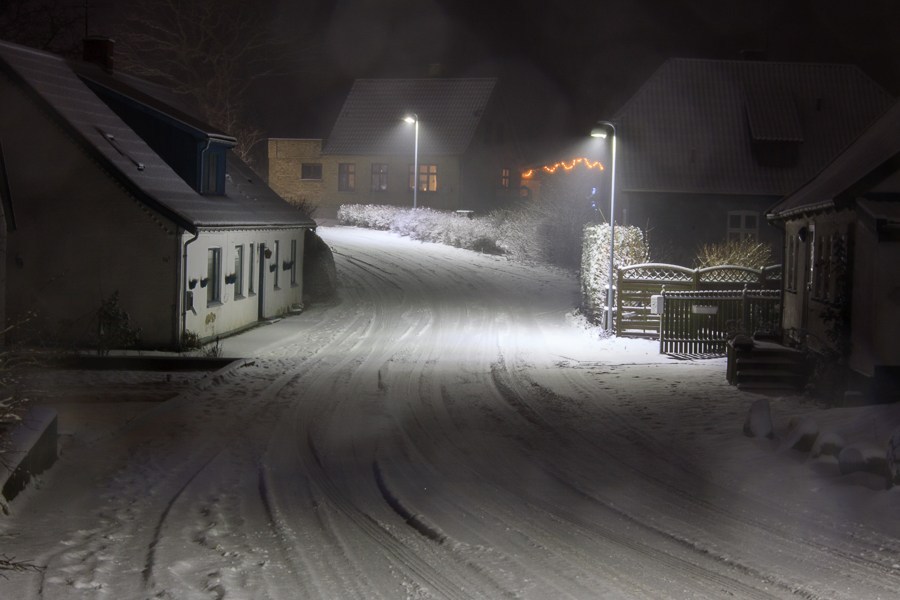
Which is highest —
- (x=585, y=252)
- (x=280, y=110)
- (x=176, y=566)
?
(x=280, y=110)

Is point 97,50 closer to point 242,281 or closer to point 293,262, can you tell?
point 293,262

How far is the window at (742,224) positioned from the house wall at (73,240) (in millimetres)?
24878

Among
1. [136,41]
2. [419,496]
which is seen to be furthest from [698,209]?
[419,496]

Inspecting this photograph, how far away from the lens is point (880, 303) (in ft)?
52.5

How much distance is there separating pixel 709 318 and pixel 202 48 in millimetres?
33182

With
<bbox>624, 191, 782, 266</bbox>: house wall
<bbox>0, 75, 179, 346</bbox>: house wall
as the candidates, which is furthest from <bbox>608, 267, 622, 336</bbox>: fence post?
<bbox>624, 191, 782, 266</bbox>: house wall

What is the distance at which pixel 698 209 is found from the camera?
4072cm

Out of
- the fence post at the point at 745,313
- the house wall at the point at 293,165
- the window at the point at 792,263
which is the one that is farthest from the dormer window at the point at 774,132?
→ the house wall at the point at 293,165

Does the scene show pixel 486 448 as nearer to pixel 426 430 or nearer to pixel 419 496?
pixel 426 430

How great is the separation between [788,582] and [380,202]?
2241 inches

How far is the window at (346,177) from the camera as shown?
64.3m

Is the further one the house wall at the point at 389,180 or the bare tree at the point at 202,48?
the house wall at the point at 389,180

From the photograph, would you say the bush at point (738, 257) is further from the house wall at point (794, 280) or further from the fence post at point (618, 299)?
the house wall at point (794, 280)

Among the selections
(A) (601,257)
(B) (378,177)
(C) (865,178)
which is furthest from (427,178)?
(C) (865,178)
